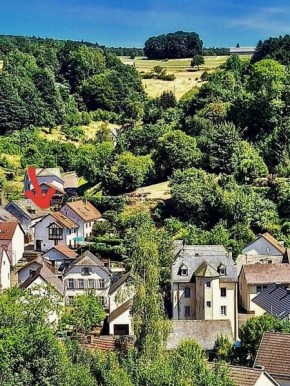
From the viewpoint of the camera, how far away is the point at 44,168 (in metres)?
62.0

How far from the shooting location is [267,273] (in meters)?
36.2

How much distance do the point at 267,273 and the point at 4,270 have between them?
1522cm

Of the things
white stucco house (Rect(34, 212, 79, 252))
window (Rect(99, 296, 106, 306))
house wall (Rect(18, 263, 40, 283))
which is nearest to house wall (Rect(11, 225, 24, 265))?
white stucco house (Rect(34, 212, 79, 252))

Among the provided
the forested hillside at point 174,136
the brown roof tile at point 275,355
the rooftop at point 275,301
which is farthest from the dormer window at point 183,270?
the brown roof tile at point 275,355

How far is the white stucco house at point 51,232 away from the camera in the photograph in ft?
151

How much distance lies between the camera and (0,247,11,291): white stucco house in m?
38.8

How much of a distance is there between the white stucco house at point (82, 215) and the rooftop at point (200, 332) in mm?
19098

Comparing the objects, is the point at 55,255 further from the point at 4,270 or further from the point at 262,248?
the point at 262,248

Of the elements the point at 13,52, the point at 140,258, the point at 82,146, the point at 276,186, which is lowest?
the point at 140,258

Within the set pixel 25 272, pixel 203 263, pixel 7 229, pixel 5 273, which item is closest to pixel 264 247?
pixel 203 263

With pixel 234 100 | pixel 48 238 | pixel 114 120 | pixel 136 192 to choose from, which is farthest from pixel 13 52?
pixel 48 238

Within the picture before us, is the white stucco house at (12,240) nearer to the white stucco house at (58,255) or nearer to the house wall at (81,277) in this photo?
the white stucco house at (58,255)

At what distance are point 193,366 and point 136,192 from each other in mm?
31931

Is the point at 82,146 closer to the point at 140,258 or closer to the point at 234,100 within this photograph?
the point at 234,100
